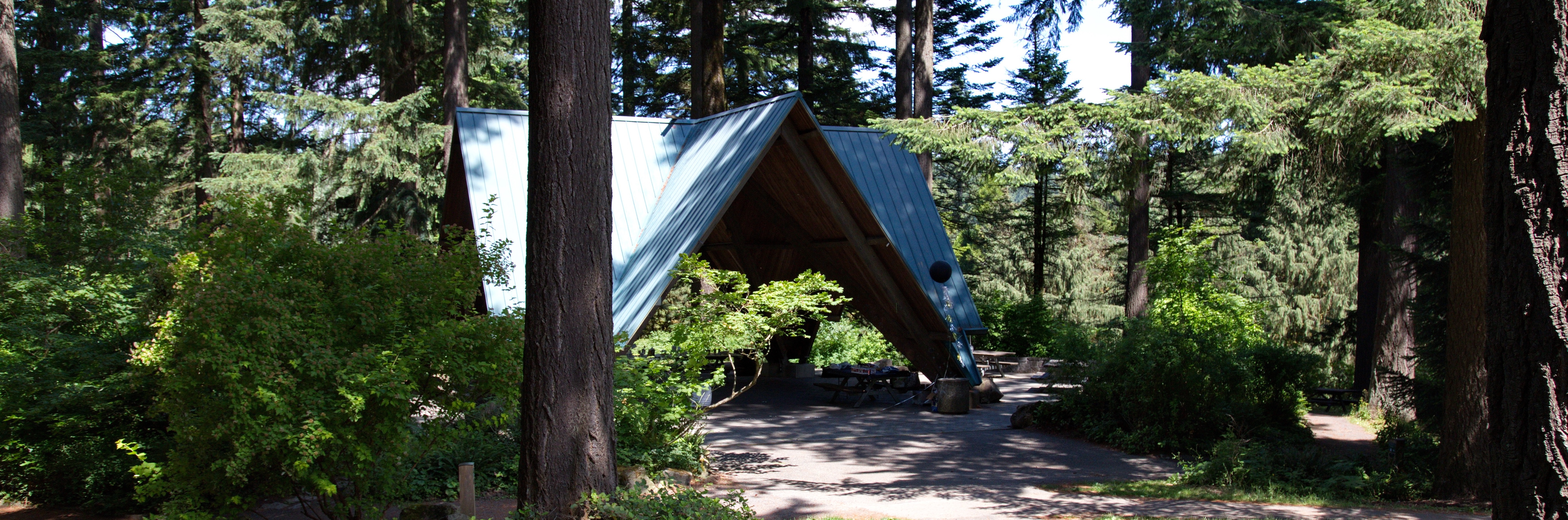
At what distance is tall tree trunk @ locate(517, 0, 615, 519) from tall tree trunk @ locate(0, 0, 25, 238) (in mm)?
10635

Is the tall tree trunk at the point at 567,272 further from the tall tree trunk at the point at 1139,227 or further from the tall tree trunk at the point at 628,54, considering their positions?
the tall tree trunk at the point at 628,54

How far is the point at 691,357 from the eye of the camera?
908 centimetres

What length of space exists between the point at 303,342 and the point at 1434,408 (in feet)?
38.0

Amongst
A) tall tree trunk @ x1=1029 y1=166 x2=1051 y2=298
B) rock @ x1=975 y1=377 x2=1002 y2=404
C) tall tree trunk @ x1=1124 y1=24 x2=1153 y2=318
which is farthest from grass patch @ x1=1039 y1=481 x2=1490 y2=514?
tall tree trunk @ x1=1029 y1=166 x2=1051 y2=298

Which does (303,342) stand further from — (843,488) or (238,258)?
(843,488)

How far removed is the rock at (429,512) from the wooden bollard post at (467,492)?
0.49m

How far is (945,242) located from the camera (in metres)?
16.0

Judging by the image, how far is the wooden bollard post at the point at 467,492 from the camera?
601 centimetres

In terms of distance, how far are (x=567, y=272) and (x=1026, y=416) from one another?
30.8 feet

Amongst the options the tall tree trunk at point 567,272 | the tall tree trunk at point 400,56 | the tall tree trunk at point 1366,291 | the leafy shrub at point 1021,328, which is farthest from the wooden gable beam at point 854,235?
the tall tree trunk at point 400,56

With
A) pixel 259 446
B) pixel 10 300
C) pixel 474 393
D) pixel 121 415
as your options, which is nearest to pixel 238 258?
pixel 259 446

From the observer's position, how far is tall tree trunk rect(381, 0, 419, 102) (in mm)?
20125

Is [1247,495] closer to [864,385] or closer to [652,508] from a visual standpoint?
[652,508]

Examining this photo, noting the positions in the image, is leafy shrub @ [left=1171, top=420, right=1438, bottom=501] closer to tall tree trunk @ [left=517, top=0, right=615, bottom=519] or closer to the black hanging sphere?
the black hanging sphere
